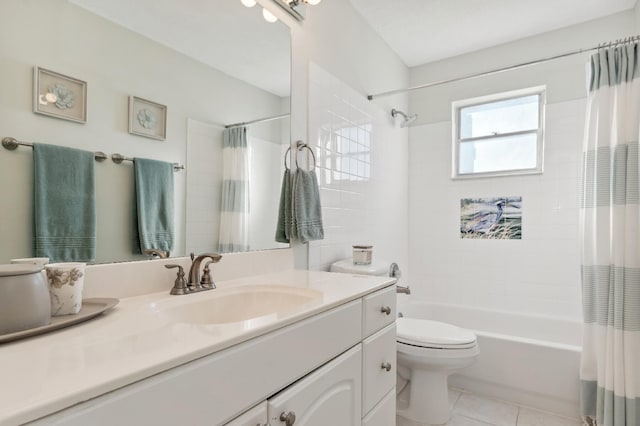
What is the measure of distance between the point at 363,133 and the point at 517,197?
135 cm

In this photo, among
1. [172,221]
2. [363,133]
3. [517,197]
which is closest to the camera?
[172,221]

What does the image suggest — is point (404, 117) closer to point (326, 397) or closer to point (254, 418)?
point (326, 397)

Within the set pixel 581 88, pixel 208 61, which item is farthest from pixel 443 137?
pixel 208 61

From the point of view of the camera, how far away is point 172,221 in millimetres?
1168

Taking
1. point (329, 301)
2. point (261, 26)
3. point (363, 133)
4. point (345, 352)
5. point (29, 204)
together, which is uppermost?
point (261, 26)

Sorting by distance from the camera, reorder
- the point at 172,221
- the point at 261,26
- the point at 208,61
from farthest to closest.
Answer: the point at 261,26 < the point at 208,61 < the point at 172,221

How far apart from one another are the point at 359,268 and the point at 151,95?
1.22 m

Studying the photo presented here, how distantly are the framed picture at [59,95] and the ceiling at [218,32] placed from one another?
22 centimetres

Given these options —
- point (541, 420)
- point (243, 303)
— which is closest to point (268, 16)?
point (243, 303)

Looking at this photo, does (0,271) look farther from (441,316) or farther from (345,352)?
(441,316)

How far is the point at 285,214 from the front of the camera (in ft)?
5.31

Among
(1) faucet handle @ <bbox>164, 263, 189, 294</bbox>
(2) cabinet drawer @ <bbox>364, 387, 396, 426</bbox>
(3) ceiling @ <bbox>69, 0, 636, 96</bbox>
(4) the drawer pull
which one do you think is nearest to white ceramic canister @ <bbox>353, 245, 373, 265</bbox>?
(2) cabinet drawer @ <bbox>364, 387, 396, 426</bbox>

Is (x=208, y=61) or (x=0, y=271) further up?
(x=208, y=61)

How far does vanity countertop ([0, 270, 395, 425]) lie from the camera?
0.43 m
